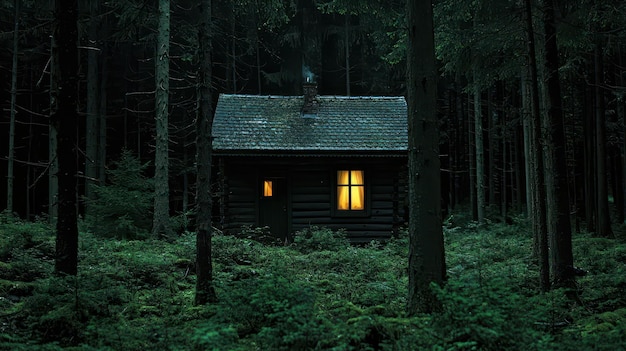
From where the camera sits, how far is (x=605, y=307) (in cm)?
782

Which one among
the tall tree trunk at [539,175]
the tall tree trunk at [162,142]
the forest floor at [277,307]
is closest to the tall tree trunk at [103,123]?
the tall tree trunk at [162,142]

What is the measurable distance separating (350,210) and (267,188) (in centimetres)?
349

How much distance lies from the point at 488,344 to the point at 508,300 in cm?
105

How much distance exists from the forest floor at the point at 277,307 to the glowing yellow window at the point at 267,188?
256 inches

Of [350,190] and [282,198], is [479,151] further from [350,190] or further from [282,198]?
[282,198]

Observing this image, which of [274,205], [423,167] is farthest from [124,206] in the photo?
[423,167]

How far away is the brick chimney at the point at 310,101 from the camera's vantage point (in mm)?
20406

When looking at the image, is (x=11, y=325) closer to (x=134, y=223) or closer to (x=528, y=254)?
(x=134, y=223)

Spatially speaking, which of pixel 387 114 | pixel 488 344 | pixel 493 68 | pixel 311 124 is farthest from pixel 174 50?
pixel 488 344

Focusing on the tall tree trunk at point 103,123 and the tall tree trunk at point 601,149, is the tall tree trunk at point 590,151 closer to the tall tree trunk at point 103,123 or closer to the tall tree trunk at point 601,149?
the tall tree trunk at point 601,149

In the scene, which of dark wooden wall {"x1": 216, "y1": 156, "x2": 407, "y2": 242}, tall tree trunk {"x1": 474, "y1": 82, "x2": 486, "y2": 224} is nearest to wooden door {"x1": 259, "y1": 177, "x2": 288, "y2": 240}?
dark wooden wall {"x1": 216, "y1": 156, "x2": 407, "y2": 242}

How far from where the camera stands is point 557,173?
8633 millimetres

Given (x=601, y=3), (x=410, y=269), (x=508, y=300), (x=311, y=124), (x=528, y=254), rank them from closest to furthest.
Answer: (x=508, y=300), (x=410, y=269), (x=601, y=3), (x=528, y=254), (x=311, y=124)

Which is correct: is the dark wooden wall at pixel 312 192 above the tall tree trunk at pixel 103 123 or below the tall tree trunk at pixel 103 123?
below
